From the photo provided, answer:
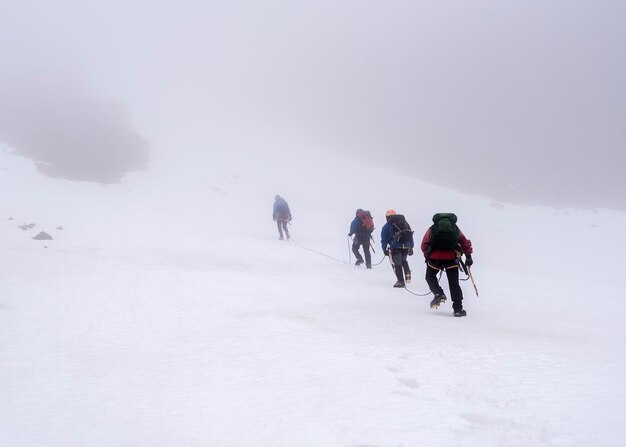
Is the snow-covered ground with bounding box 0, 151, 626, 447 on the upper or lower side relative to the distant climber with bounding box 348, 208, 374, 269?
lower

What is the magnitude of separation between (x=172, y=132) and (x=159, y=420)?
51.9 m

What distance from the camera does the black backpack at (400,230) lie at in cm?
952

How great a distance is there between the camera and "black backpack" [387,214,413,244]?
9.52 m

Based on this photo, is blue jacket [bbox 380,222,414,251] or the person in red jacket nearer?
the person in red jacket

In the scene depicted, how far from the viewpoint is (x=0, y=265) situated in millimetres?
9391

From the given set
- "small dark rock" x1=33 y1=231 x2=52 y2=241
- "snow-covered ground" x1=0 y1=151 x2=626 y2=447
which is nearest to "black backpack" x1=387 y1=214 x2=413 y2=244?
"snow-covered ground" x1=0 y1=151 x2=626 y2=447

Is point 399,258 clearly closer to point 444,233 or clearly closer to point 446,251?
point 446,251

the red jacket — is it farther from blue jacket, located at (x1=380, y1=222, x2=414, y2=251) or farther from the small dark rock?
the small dark rock

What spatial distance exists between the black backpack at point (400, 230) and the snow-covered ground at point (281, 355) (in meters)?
1.21

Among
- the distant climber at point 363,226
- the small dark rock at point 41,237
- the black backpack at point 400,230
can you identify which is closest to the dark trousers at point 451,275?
the black backpack at point 400,230

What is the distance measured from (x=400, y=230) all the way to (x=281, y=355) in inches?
216

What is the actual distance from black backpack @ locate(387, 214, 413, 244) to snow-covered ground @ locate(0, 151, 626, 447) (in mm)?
1210

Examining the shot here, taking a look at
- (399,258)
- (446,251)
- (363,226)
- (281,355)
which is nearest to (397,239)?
(399,258)

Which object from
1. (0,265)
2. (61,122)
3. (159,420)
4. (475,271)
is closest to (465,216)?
(475,271)
